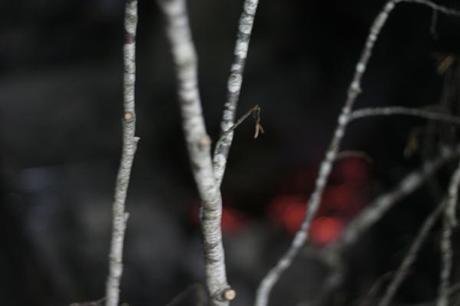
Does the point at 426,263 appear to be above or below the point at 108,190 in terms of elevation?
above

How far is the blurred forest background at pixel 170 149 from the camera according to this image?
1.65m

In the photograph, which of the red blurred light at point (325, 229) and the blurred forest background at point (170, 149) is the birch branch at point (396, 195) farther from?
the red blurred light at point (325, 229)

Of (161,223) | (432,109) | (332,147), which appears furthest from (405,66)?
(161,223)

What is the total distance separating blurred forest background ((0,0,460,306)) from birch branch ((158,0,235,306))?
791mm

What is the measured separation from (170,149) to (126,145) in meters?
1.95

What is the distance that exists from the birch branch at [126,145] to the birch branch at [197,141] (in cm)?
13

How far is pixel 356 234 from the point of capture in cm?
128

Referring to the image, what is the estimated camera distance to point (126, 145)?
680 millimetres

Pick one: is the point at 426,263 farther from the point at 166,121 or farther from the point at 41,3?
the point at 41,3

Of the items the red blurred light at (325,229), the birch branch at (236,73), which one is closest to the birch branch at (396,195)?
the birch branch at (236,73)

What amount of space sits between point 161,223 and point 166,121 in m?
0.49

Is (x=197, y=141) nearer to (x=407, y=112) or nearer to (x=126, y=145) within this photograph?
(x=126, y=145)

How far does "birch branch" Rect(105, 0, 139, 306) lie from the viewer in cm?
65

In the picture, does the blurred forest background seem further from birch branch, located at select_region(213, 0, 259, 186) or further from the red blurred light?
birch branch, located at select_region(213, 0, 259, 186)
